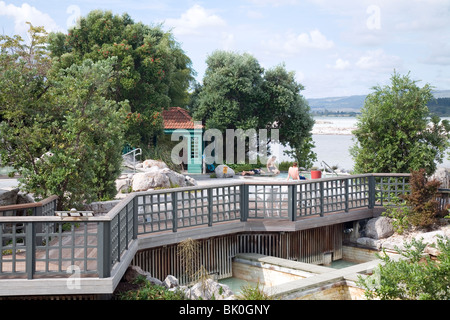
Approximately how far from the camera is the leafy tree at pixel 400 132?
45.5 ft

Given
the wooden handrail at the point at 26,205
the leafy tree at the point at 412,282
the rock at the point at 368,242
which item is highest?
the wooden handrail at the point at 26,205

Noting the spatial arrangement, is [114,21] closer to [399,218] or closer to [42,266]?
[399,218]

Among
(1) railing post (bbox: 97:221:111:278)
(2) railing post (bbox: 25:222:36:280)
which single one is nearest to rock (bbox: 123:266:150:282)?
(1) railing post (bbox: 97:221:111:278)

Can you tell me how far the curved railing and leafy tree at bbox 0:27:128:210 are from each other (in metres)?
0.54

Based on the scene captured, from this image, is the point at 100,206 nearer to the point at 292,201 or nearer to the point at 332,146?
the point at 292,201

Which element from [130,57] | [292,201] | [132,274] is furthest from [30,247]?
[130,57]

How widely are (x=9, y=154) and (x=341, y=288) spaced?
621cm

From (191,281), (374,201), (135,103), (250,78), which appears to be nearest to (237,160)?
(250,78)

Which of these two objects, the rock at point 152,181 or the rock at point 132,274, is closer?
the rock at point 132,274

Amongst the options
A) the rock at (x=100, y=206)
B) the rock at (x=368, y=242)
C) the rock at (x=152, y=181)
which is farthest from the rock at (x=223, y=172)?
the rock at (x=100, y=206)

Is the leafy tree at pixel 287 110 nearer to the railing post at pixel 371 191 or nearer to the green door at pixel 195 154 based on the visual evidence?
the green door at pixel 195 154

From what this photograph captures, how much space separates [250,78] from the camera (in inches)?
1001

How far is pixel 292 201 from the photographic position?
1143 centimetres

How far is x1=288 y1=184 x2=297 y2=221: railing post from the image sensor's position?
11.4 m
